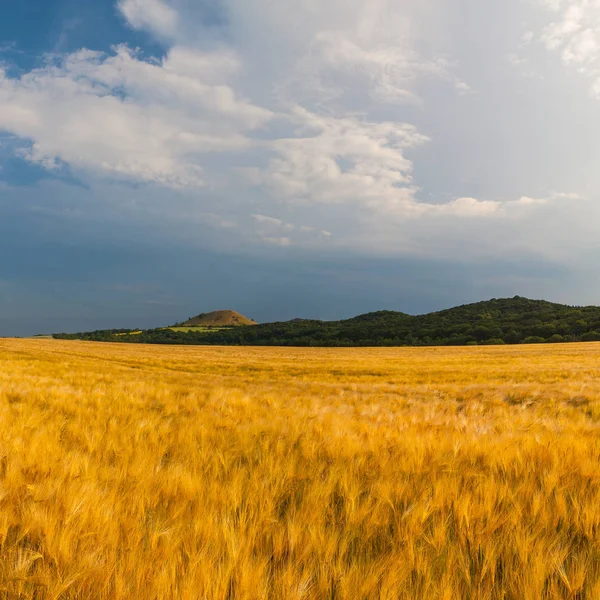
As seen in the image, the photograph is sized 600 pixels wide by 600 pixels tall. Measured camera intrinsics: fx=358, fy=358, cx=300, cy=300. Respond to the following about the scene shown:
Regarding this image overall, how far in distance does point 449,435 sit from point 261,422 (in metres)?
2.54

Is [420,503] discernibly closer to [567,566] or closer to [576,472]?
[567,566]

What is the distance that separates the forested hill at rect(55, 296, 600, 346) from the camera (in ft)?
285

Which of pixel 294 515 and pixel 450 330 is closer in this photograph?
pixel 294 515

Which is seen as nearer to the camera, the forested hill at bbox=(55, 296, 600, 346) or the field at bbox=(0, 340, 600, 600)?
the field at bbox=(0, 340, 600, 600)

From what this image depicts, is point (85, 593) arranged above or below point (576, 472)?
above

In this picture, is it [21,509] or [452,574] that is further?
[21,509]

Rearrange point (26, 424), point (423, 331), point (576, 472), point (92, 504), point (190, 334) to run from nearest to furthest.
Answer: point (92, 504)
point (576, 472)
point (26, 424)
point (423, 331)
point (190, 334)

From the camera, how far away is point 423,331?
4245 inches

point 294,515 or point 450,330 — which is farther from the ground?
point 294,515

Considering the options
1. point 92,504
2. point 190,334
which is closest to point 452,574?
point 92,504

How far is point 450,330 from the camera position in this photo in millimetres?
103375

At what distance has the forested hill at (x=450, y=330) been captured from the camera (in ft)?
285

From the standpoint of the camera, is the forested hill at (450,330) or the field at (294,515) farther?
the forested hill at (450,330)

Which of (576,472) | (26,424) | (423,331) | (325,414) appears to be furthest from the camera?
(423,331)
